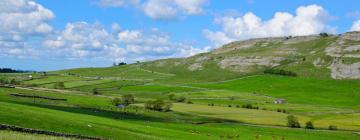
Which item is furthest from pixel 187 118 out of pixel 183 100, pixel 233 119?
pixel 183 100

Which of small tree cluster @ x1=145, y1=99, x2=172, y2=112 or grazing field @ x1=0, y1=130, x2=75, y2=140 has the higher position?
grazing field @ x1=0, y1=130, x2=75, y2=140

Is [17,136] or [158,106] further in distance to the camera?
[158,106]

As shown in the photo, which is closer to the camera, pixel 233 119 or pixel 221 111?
pixel 233 119

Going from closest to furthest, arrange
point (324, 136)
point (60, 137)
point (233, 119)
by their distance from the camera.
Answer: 1. point (60, 137)
2. point (324, 136)
3. point (233, 119)

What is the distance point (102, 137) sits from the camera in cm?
4662

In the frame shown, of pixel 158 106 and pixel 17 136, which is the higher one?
pixel 17 136

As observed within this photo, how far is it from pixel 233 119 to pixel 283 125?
13856mm

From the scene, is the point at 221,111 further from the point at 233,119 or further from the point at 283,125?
the point at 283,125

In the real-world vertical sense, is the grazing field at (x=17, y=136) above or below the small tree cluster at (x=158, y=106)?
above

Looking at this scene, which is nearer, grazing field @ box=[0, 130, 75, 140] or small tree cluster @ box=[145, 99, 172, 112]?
grazing field @ box=[0, 130, 75, 140]

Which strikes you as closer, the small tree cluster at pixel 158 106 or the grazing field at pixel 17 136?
the grazing field at pixel 17 136

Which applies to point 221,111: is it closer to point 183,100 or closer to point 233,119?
point 233,119

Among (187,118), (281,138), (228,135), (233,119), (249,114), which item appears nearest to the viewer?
(228,135)

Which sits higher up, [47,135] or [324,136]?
[47,135]
